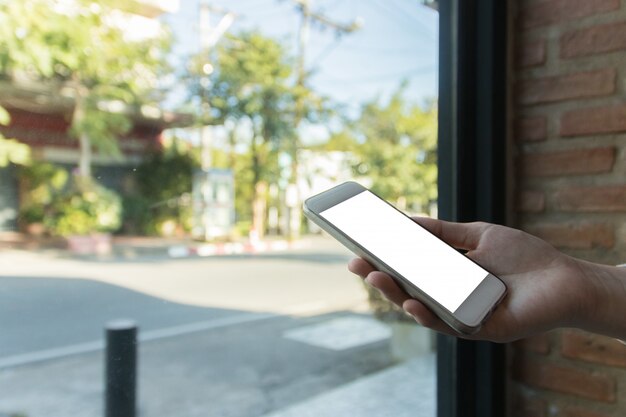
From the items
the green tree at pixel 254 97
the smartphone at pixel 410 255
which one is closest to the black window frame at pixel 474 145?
the smartphone at pixel 410 255

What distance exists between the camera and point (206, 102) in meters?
1.75

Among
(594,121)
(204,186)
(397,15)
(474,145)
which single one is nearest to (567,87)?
(594,121)

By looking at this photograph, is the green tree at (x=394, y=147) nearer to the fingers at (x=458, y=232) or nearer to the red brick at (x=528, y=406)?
the red brick at (x=528, y=406)

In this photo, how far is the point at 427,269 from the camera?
713 mm

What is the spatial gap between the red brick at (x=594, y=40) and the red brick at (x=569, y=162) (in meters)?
0.22

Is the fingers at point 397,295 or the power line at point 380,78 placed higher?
the power line at point 380,78

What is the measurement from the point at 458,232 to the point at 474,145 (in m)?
0.54

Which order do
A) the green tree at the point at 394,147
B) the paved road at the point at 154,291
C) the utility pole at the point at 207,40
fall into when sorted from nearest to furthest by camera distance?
the paved road at the point at 154,291 → the utility pole at the point at 207,40 → the green tree at the point at 394,147

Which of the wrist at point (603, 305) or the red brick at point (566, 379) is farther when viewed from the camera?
the red brick at point (566, 379)

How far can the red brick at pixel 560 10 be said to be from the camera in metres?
1.13

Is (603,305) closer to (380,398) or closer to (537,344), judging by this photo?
(537,344)

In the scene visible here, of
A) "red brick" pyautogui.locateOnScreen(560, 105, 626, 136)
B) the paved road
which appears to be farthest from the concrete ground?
"red brick" pyautogui.locateOnScreen(560, 105, 626, 136)

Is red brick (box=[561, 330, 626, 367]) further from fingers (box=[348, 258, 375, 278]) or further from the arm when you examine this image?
fingers (box=[348, 258, 375, 278])

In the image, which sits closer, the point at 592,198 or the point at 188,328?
the point at 592,198
